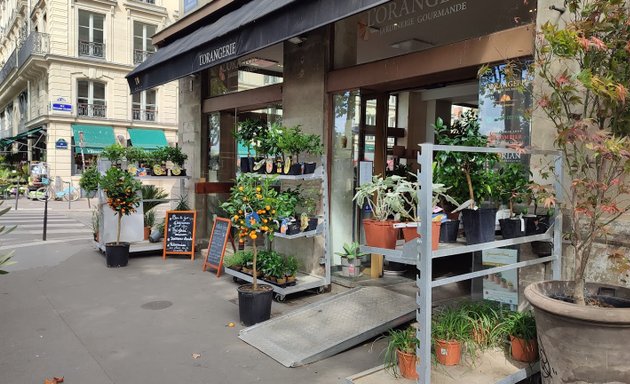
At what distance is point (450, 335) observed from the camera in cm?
334

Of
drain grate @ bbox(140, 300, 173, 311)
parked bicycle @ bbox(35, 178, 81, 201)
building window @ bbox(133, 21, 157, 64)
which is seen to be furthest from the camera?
building window @ bbox(133, 21, 157, 64)

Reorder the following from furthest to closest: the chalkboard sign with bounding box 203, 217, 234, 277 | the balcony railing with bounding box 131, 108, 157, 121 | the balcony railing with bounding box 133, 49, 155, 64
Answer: the balcony railing with bounding box 133, 49, 155, 64
the balcony railing with bounding box 131, 108, 157, 121
the chalkboard sign with bounding box 203, 217, 234, 277

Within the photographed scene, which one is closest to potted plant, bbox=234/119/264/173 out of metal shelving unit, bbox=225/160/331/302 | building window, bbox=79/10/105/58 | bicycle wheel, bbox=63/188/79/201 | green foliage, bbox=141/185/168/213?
metal shelving unit, bbox=225/160/331/302

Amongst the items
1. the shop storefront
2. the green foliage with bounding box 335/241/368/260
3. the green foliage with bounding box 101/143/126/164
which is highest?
the shop storefront

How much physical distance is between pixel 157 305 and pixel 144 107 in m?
24.4

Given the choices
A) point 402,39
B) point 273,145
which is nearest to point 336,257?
point 273,145

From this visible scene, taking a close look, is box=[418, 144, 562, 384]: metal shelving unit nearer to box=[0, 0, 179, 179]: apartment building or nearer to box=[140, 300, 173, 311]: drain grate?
box=[140, 300, 173, 311]: drain grate

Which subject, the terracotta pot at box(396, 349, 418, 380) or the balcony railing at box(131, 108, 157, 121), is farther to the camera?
the balcony railing at box(131, 108, 157, 121)

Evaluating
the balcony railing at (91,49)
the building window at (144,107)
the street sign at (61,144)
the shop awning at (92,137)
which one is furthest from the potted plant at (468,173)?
the balcony railing at (91,49)

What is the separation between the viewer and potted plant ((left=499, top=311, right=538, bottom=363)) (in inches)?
131

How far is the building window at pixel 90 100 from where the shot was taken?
84.1 ft

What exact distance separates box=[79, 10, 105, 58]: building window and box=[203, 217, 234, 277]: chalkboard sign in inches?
898

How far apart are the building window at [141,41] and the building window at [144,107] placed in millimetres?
2012

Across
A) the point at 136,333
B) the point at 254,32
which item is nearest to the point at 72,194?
the point at 136,333
